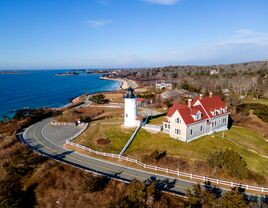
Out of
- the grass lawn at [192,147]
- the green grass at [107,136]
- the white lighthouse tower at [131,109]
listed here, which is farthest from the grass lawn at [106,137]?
the grass lawn at [192,147]

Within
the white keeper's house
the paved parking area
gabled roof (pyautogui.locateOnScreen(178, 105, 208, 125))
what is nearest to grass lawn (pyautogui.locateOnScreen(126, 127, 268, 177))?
the white keeper's house

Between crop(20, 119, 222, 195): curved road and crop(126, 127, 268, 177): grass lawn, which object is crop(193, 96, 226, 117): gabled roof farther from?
crop(20, 119, 222, 195): curved road

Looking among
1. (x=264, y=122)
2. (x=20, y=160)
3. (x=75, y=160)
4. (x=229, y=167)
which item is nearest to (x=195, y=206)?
(x=229, y=167)

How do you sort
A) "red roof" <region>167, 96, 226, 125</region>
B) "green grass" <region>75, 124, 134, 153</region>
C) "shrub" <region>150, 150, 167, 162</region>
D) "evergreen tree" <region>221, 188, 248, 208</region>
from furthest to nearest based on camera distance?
"red roof" <region>167, 96, 226, 125</region> → "green grass" <region>75, 124, 134, 153</region> → "shrub" <region>150, 150, 167, 162</region> → "evergreen tree" <region>221, 188, 248, 208</region>

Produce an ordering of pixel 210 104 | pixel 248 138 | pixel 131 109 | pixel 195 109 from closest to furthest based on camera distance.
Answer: pixel 195 109 < pixel 248 138 < pixel 131 109 < pixel 210 104

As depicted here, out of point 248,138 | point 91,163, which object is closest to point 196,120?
point 248,138

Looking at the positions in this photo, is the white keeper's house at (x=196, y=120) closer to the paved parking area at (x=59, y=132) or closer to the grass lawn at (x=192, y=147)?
the grass lawn at (x=192, y=147)

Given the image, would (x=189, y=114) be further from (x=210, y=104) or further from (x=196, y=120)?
(x=210, y=104)

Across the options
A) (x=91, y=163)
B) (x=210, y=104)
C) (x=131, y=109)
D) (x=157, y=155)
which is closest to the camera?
(x=91, y=163)
